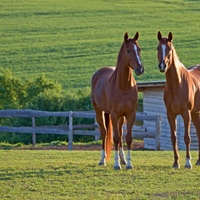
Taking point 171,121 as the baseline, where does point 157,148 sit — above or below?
below

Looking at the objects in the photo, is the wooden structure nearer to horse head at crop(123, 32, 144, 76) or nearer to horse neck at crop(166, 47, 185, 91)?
horse neck at crop(166, 47, 185, 91)

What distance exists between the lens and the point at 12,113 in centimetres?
2252

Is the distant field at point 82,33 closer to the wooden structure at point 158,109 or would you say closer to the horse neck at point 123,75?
the wooden structure at point 158,109

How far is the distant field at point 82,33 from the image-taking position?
45.4m

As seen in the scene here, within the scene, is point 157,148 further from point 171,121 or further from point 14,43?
point 14,43

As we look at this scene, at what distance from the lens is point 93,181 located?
10781mm

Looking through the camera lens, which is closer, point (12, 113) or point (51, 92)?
point (12, 113)

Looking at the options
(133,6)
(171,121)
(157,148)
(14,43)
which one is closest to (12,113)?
(157,148)

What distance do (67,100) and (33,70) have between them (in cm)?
1641

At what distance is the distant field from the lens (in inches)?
1789

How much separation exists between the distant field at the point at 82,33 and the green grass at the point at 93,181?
2890 cm

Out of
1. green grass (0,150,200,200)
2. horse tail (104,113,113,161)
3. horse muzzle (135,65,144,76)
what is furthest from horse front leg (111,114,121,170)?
horse muzzle (135,65,144,76)

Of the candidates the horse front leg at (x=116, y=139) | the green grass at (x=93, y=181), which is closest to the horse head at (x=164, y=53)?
the horse front leg at (x=116, y=139)

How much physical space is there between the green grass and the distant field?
28896mm
